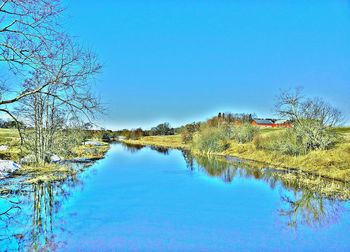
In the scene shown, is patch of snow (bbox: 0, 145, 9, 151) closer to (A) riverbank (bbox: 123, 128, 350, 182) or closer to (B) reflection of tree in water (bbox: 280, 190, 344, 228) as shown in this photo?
(A) riverbank (bbox: 123, 128, 350, 182)

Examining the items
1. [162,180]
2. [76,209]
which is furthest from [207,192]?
[76,209]

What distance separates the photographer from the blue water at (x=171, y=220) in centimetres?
700

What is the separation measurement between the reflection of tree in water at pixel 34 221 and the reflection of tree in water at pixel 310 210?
5.97 meters

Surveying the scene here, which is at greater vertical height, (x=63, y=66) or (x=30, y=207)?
(x=63, y=66)

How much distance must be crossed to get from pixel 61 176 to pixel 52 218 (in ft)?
25.2

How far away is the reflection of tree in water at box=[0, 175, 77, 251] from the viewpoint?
6781 mm

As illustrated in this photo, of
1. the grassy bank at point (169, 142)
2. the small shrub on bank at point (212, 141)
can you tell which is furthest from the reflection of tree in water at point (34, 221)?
the grassy bank at point (169, 142)

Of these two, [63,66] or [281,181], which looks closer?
[63,66]

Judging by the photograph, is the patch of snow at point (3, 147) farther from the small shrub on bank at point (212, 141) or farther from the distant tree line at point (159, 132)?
the distant tree line at point (159, 132)

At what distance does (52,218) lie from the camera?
8719 millimetres

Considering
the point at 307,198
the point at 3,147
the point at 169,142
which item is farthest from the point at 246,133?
the point at 169,142

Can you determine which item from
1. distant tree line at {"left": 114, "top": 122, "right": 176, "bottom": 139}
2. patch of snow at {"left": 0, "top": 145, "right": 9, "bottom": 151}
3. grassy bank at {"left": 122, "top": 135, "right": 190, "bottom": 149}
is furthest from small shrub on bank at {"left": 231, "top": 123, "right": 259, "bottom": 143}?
distant tree line at {"left": 114, "top": 122, "right": 176, "bottom": 139}

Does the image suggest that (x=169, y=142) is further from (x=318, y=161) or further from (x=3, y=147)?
(x=318, y=161)

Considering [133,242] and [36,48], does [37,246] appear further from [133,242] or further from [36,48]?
[36,48]
